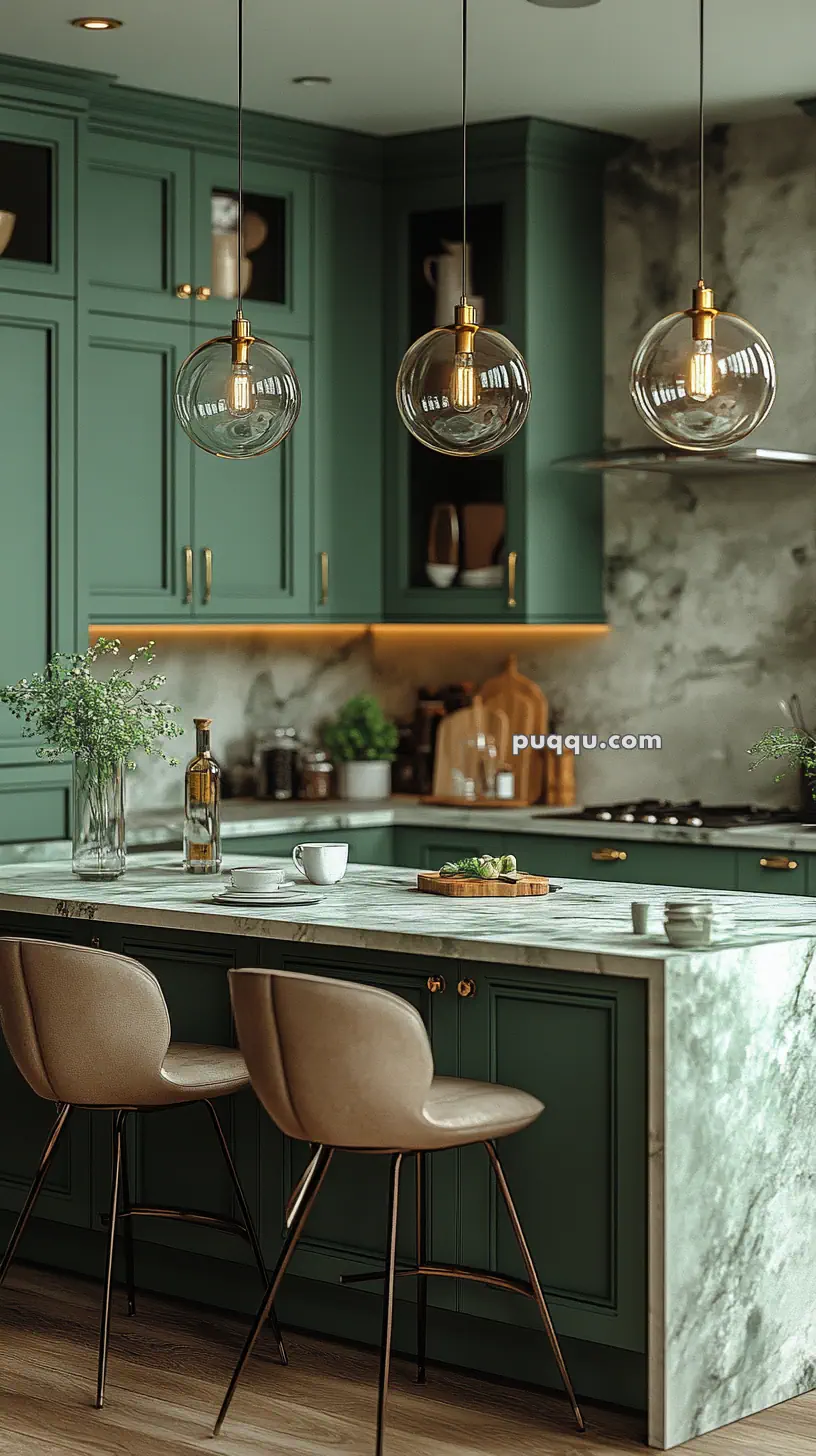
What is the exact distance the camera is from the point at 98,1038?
3.79 meters

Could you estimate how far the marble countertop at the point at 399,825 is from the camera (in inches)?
213

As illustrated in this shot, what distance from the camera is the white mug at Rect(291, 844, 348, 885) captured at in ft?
14.4

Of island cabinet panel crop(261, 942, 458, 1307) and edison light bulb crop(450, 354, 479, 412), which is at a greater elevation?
edison light bulb crop(450, 354, 479, 412)

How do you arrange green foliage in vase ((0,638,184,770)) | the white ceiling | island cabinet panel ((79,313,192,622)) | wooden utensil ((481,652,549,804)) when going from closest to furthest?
green foliage in vase ((0,638,184,770)) → the white ceiling → island cabinet panel ((79,313,192,622)) → wooden utensil ((481,652,549,804))

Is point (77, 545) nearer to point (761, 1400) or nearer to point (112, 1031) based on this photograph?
point (112, 1031)

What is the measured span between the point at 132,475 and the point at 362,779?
130 cm

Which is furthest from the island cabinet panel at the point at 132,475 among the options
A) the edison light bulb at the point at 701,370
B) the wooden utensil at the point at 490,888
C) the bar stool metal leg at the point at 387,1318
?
the bar stool metal leg at the point at 387,1318

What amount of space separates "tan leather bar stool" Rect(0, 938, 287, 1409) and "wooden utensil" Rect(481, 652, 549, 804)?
2657mm

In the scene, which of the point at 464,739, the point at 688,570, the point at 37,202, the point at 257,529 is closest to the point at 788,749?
the point at 688,570

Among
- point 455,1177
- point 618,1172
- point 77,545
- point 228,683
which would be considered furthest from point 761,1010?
point 228,683

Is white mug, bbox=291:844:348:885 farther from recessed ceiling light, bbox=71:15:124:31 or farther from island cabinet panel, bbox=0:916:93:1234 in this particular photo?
recessed ceiling light, bbox=71:15:124:31

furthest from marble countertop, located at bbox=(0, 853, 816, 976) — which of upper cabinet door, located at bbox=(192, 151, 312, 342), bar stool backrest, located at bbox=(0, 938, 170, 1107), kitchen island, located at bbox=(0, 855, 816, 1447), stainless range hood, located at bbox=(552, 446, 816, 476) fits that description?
upper cabinet door, located at bbox=(192, 151, 312, 342)

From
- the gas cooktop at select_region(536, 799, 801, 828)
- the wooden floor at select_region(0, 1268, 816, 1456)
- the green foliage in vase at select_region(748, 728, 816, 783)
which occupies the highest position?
the green foliage in vase at select_region(748, 728, 816, 783)

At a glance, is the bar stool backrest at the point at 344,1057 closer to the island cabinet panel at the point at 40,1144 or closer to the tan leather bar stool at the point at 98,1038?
the tan leather bar stool at the point at 98,1038
